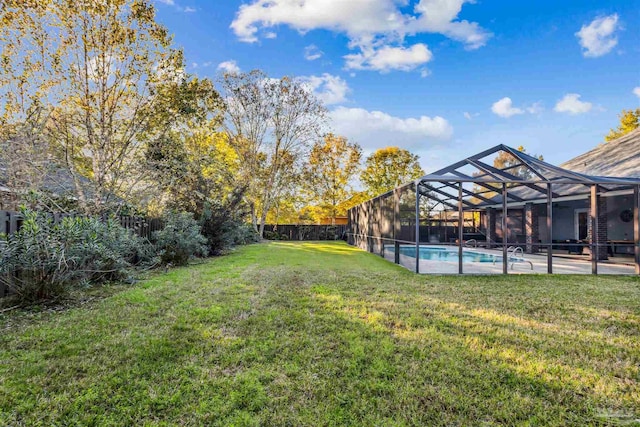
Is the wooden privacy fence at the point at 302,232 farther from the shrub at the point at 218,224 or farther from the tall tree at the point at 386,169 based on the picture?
the shrub at the point at 218,224

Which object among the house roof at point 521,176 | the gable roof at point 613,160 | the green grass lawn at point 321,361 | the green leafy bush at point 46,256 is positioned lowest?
the green grass lawn at point 321,361

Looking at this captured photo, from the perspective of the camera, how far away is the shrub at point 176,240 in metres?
8.98

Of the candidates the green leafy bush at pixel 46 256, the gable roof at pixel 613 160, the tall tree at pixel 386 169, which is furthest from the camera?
the tall tree at pixel 386 169

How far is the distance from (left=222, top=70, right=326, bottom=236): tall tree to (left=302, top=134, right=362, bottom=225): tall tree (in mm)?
5786

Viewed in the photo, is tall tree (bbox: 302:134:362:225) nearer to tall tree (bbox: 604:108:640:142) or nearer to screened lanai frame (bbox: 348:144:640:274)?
screened lanai frame (bbox: 348:144:640:274)

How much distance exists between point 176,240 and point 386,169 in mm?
24452

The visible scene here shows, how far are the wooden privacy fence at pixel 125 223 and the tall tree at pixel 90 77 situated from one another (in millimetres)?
647

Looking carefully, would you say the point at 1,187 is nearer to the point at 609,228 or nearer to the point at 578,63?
the point at 609,228

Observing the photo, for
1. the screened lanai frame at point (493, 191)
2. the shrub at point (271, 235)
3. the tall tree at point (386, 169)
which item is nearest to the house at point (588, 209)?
the screened lanai frame at point (493, 191)

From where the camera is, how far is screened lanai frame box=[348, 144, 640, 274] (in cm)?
830

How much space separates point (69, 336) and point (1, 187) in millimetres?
6611

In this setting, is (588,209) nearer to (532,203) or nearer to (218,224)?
(532,203)

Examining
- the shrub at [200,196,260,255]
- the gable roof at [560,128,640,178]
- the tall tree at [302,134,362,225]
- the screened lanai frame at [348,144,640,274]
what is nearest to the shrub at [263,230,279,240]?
the tall tree at [302,134,362,225]

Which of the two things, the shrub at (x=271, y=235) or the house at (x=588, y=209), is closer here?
the house at (x=588, y=209)
